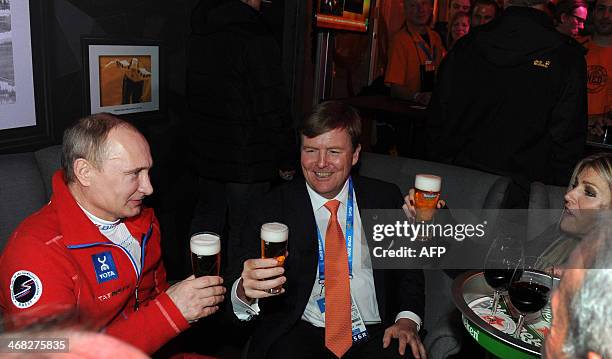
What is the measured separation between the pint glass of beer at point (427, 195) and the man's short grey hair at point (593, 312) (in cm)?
137

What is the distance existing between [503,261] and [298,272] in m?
0.81

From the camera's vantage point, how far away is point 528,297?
1833 mm

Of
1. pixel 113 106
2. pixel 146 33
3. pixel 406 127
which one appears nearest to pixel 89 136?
pixel 113 106

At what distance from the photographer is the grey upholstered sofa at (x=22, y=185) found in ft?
7.48

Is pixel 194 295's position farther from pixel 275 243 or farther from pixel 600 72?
pixel 600 72

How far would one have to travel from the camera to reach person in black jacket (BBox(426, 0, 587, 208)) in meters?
3.02

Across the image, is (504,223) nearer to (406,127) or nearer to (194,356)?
(194,356)

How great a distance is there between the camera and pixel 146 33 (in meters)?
3.57

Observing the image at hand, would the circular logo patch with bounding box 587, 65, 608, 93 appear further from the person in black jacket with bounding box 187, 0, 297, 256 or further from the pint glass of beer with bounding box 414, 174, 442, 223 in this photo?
the pint glass of beer with bounding box 414, 174, 442, 223

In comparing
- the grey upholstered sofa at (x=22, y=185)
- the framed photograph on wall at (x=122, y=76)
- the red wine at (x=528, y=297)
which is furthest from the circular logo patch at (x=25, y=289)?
the framed photograph on wall at (x=122, y=76)

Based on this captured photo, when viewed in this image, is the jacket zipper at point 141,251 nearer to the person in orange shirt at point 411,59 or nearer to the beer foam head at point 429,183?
the beer foam head at point 429,183

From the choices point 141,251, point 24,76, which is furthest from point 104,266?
point 24,76

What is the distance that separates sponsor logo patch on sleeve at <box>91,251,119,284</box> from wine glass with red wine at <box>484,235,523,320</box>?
4.27 ft

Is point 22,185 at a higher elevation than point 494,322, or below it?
higher
